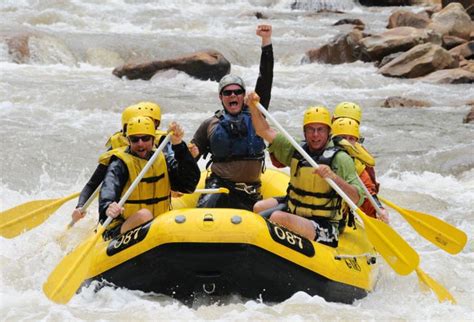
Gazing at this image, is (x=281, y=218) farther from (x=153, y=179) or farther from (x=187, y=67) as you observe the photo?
(x=187, y=67)

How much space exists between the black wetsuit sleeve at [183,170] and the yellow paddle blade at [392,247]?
986 millimetres

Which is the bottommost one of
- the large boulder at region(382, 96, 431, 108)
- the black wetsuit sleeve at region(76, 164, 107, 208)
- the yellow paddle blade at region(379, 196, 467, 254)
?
the large boulder at region(382, 96, 431, 108)

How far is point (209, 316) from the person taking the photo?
429cm

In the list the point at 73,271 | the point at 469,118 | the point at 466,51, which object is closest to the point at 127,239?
the point at 73,271

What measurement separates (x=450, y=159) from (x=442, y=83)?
5.89m

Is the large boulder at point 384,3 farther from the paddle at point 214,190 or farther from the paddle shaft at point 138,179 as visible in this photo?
the paddle shaft at point 138,179

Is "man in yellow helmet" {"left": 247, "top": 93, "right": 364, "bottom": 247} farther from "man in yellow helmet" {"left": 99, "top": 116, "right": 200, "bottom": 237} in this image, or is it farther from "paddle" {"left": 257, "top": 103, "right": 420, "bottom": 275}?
"man in yellow helmet" {"left": 99, "top": 116, "right": 200, "bottom": 237}

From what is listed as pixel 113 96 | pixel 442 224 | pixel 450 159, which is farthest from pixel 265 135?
pixel 113 96

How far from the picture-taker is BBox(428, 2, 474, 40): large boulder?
60.5 ft

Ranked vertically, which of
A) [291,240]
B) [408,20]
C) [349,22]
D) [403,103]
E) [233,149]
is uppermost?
[233,149]

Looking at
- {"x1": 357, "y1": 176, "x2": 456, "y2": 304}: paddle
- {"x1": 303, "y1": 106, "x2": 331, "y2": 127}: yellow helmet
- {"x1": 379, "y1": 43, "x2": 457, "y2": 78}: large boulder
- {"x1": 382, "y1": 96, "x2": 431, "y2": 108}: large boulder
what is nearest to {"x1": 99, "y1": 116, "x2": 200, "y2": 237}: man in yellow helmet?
{"x1": 303, "y1": 106, "x2": 331, "y2": 127}: yellow helmet

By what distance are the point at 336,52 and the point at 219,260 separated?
1329 cm

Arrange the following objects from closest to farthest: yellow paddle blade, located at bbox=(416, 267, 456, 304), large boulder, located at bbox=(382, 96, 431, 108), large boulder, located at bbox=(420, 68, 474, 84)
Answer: yellow paddle blade, located at bbox=(416, 267, 456, 304), large boulder, located at bbox=(382, 96, 431, 108), large boulder, located at bbox=(420, 68, 474, 84)

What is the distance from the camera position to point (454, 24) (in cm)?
1858
